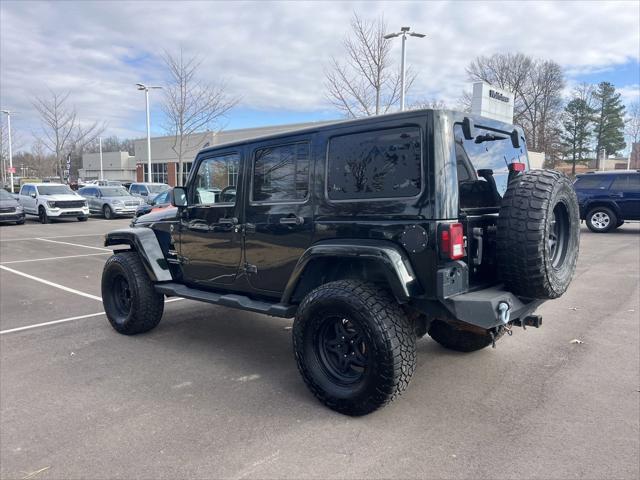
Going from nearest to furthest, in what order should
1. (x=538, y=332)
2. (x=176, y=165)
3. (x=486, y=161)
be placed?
(x=486, y=161), (x=538, y=332), (x=176, y=165)

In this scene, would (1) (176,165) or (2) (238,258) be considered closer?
(2) (238,258)

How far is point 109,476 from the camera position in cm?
285

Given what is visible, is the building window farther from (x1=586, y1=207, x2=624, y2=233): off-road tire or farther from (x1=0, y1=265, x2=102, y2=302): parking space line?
(x1=586, y1=207, x2=624, y2=233): off-road tire

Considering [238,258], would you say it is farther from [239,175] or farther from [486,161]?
[486,161]

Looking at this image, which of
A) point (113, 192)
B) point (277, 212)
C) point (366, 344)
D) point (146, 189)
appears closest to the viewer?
point (366, 344)

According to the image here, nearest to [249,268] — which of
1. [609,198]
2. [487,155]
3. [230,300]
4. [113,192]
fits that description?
[230,300]

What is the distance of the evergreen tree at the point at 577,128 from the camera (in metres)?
55.1

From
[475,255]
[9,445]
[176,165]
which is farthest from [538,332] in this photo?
[176,165]

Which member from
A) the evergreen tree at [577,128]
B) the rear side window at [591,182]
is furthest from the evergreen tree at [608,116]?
the rear side window at [591,182]

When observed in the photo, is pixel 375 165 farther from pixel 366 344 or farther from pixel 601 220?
pixel 601 220

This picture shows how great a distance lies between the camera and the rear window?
3.58m

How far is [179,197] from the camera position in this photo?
16.6ft

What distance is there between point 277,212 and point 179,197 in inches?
53.9

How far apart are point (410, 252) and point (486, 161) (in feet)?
3.67
